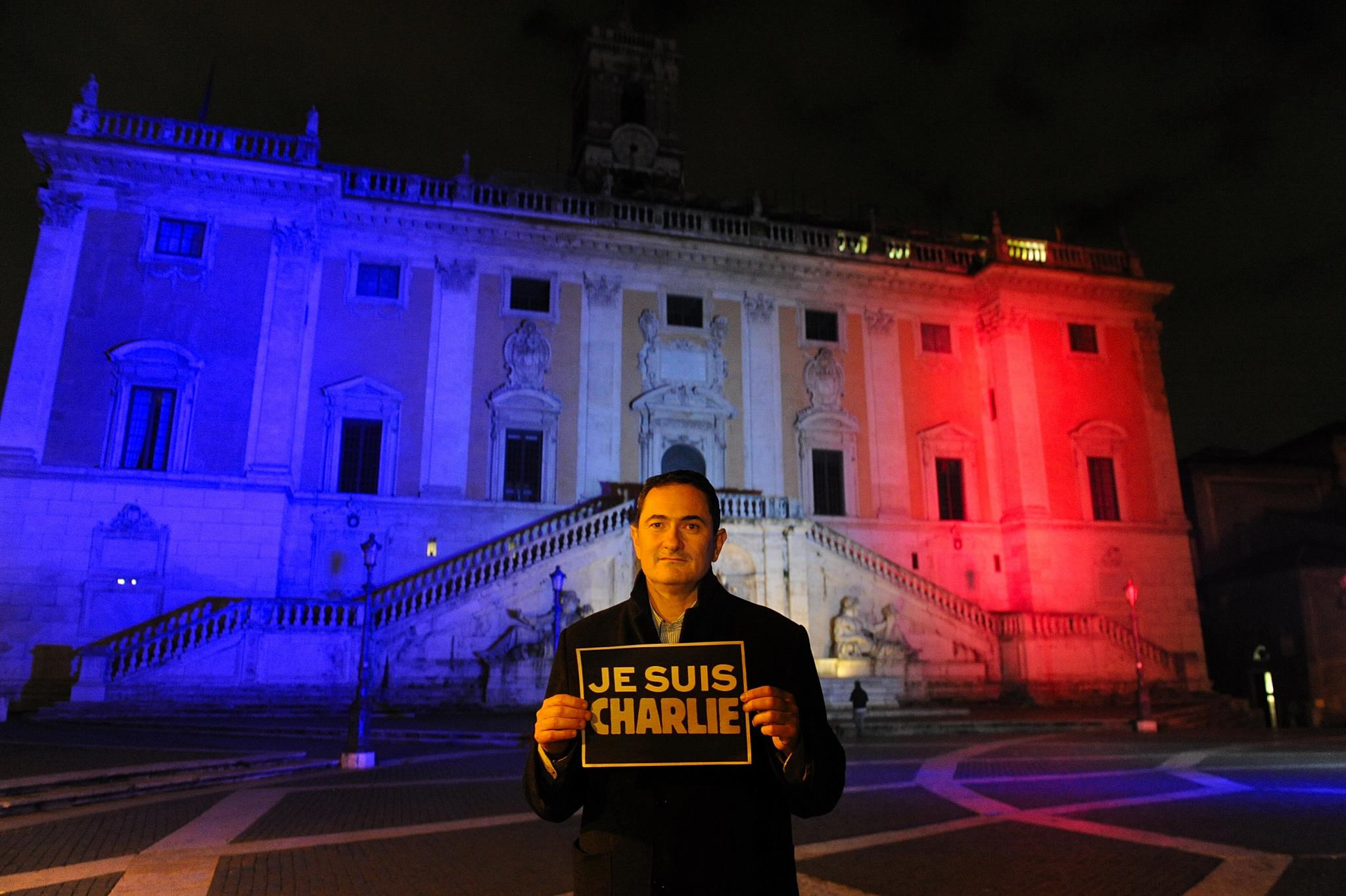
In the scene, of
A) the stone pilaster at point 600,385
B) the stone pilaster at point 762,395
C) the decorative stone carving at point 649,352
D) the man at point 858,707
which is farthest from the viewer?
the stone pilaster at point 762,395

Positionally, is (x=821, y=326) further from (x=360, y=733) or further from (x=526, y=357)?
(x=360, y=733)

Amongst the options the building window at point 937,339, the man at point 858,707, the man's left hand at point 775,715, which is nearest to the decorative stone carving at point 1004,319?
the building window at point 937,339

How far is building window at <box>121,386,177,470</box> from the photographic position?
77.2 ft

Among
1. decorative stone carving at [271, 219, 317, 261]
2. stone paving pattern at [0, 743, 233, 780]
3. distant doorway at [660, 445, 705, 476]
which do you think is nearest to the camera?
stone paving pattern at [0, 743, 233, 780]

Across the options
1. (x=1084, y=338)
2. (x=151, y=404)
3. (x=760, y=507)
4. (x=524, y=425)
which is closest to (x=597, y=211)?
(x=524, y=425)

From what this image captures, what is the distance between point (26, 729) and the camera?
1579cm

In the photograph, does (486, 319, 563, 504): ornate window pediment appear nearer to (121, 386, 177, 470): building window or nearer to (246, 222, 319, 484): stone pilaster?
(246, 222, 319, 484): stone pilaster

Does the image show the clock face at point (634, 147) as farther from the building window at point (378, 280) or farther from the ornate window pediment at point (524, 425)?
the building window at point (378, 280)

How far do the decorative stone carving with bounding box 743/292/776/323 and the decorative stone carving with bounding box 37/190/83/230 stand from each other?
2084 centimetres

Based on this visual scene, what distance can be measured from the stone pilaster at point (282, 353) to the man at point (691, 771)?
23506 mm

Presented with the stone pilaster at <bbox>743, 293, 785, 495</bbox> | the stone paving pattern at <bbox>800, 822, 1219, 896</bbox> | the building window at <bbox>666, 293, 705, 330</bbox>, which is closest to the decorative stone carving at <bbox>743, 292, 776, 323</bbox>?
the stone pilaster at <bbox>743, 293, 785, 495</bbox>

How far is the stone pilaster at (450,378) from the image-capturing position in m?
26.5

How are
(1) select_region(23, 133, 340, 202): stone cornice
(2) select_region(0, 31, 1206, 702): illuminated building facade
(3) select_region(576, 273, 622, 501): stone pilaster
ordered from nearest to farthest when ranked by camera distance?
(2) select_region(0, 31, 1206, 702): illuminated building facade → (1) select_region(23, 133, 340, 202): stone cornice → (3) select_region(576, 273, 622, 501): stone pilaster

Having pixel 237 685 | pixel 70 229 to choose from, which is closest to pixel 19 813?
pixel 237 685
